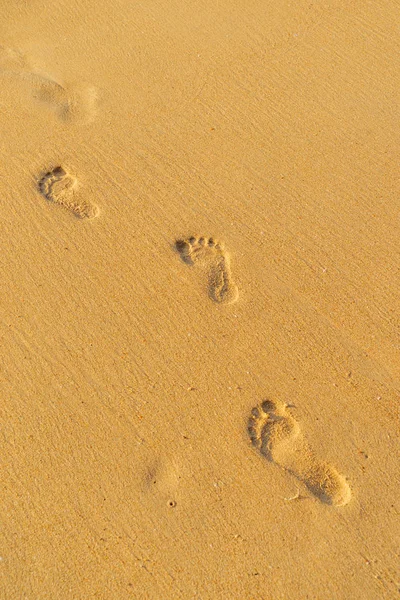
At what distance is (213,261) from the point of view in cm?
291

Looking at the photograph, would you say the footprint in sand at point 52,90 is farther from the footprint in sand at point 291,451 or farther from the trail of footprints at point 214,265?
the footprint in sand at point 291,451

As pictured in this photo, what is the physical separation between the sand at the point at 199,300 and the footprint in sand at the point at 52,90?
0.01 m

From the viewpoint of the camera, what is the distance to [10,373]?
2615 millimetres

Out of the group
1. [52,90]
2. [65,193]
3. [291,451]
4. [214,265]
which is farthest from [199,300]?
[52,90]

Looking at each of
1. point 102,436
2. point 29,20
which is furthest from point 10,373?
point 29,20

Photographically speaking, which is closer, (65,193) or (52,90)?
(65,193)

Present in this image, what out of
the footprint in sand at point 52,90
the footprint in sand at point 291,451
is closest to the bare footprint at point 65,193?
the footprint in sand at point 52,90

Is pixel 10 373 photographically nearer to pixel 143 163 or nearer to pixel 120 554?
pixel 120 554

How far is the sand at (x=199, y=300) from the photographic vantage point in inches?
92.4

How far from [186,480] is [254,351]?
26.2 inches

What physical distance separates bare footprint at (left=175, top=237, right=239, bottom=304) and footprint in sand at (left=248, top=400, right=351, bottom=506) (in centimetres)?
58

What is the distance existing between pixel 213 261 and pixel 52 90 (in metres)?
1.50

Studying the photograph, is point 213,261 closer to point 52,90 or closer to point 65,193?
point 65,193

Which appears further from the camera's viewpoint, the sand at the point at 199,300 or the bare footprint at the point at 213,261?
the bare footprint at the point at 213,261
